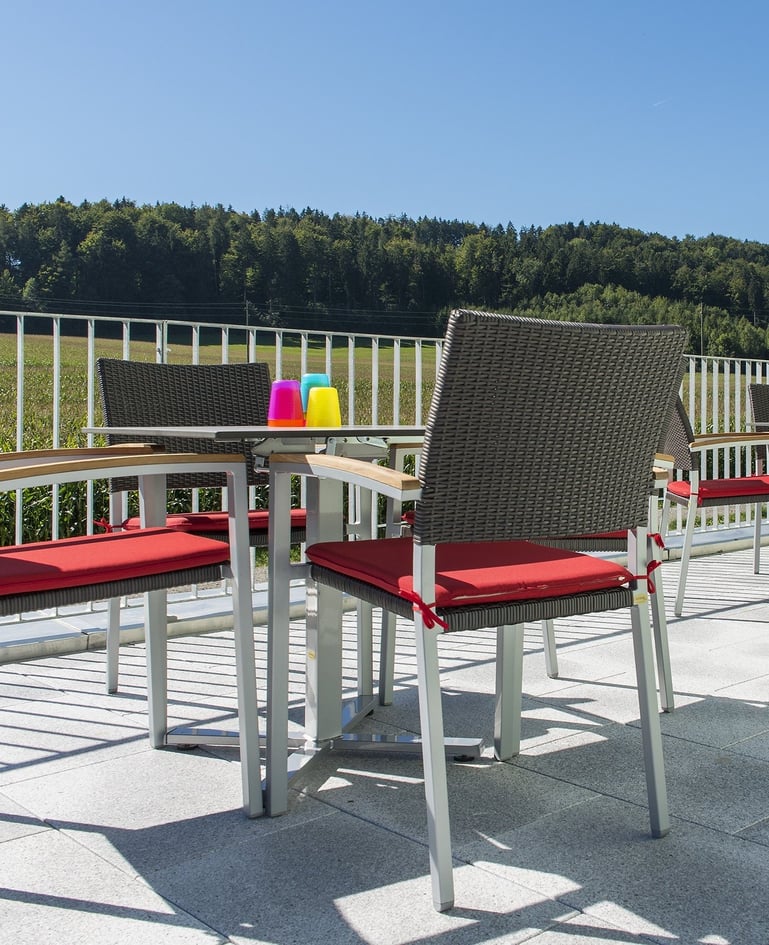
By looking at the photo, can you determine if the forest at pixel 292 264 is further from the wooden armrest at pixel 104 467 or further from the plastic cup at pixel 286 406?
the wooden armrest at pixel 104 467

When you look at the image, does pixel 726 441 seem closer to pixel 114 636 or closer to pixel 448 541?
pixel 114 636

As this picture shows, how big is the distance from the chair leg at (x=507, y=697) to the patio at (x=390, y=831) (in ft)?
0.19

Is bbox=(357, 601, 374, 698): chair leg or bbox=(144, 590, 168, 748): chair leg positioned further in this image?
bbox=(357, 601, 374, 698): chair leg

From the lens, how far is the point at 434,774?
159cm

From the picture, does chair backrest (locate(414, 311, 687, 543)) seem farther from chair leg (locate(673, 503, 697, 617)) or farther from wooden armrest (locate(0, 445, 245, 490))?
chair leg (locate(673, 503, 697, 617))

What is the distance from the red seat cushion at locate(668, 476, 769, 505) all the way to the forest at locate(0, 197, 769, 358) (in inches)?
760

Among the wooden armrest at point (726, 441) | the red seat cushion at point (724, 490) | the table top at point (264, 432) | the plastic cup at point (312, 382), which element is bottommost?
the red seat cushion at point (724, 490)

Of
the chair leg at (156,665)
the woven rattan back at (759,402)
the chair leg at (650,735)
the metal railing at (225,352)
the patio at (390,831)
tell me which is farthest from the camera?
the woven rattan back at (759,402)

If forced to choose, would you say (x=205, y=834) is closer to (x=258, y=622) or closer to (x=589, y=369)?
(x=589, y=369)

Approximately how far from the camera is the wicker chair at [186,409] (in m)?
2.80

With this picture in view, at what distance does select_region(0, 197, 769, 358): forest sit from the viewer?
2525cm

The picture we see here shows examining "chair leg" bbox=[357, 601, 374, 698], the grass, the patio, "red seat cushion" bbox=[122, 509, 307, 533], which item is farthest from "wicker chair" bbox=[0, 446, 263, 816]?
the grass

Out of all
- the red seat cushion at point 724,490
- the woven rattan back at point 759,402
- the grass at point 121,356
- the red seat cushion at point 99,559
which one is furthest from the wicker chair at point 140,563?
the woven rattan back at point 759,402

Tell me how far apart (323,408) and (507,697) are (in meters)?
0.88
